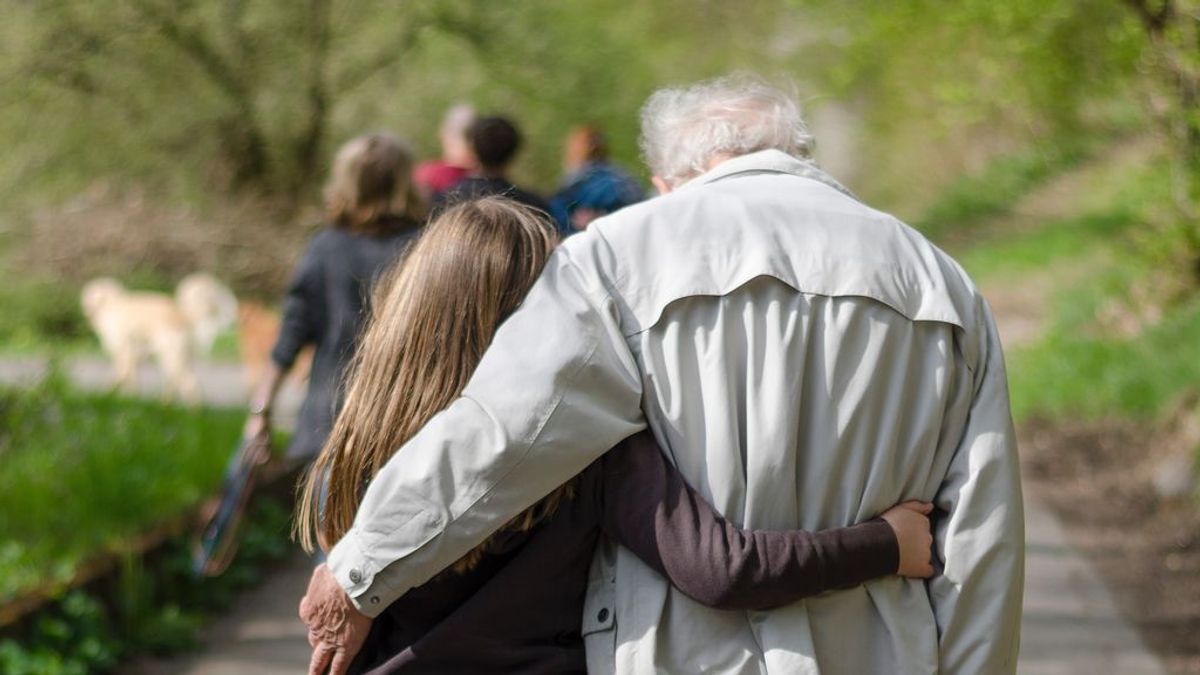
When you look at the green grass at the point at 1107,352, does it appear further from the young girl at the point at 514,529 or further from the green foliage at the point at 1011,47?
the young girl at the point at 514,529

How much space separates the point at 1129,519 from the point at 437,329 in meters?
6.65

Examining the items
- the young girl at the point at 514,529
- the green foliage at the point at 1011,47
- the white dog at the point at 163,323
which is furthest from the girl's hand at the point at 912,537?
the white dog at the point at 163,323

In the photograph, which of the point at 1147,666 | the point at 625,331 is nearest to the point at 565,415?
the point at 625,331

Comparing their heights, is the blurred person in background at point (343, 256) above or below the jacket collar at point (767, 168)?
below

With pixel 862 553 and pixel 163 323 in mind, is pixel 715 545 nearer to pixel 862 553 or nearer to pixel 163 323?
pixel 862 553

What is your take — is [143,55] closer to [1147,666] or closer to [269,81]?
[269,81]

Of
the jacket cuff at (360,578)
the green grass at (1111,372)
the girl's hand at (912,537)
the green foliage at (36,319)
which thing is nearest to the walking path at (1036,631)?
the green grass at (1111,372)

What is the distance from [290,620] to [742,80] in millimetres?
4141

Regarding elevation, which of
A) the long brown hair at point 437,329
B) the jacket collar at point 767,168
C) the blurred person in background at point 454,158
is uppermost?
the jacket collar at point 767,168

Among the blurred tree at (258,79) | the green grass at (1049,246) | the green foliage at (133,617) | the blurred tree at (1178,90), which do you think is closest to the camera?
the green foliage at (133,617)

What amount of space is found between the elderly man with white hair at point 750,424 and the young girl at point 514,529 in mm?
51

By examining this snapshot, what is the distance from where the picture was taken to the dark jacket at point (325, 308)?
206 inches

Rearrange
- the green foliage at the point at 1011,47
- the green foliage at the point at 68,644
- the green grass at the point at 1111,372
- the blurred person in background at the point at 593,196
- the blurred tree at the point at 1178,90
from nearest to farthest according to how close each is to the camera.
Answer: the green foliage at the point at 68,644 < the blurred person in background at the point at 593,196 < the blurred tree at the point at 1178,90 < the green foliage at the point at 1011,47 < the green grass at the point at 1111,372

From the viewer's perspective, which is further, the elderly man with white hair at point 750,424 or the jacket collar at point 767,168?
the jacket collar at point 767,168
